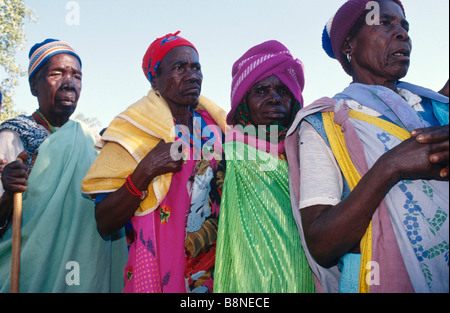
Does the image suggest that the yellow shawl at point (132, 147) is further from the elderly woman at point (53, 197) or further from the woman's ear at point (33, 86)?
the woman's ear at point (33, 86)

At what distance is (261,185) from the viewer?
224cm

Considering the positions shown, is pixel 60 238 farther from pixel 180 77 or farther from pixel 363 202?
pixel 363 202

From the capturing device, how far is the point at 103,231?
2.52m

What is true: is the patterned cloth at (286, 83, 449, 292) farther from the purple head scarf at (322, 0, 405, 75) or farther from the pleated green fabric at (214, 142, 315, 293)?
the purple head scarf at (322, 0, 405, 75)

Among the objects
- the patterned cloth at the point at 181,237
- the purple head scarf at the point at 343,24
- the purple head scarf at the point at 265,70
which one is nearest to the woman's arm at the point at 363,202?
the patterned cloth at the point at 181,237

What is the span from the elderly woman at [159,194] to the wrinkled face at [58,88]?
3.22 feet

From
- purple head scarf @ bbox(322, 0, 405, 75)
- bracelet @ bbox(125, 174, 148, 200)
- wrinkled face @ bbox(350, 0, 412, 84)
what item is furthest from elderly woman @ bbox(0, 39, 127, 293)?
wrinkled face @ bbox(350, 0, 412, 84)

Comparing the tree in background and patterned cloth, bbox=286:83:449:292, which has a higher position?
the tree in background

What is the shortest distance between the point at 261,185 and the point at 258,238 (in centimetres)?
34

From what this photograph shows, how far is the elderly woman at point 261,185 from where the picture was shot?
1987mm

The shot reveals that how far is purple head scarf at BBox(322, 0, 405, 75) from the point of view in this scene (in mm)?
2156

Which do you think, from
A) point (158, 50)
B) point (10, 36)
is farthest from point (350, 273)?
point (10, 36)

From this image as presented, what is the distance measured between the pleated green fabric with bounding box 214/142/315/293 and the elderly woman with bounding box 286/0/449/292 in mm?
133
